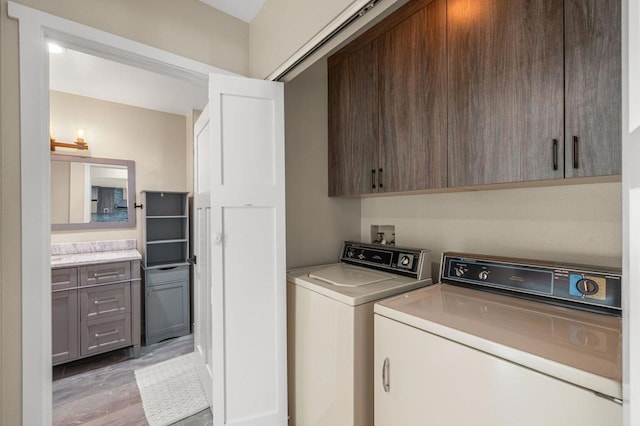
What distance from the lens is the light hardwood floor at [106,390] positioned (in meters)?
1.93

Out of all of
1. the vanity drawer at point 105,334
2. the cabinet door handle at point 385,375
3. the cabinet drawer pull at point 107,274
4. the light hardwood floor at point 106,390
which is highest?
the cabinet drawer pull at point 107,274

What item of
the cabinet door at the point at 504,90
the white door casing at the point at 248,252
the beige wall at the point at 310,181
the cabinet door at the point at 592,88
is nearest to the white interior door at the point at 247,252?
the white door casing at the point at 248,252

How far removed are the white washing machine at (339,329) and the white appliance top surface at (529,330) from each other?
0.17 meters

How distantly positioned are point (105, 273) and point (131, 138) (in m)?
1.56

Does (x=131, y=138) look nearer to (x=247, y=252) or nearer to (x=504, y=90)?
(x=247, y=252)

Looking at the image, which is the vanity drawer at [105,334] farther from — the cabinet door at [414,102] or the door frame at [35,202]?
the cabinet door at [414,102]

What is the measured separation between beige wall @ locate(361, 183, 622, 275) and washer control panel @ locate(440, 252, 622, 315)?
13 centimetres

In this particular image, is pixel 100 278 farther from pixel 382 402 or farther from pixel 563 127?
pixel 563 127

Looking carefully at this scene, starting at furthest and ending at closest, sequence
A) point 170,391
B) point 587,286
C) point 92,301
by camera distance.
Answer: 1. point 92,301
2. point 170,391
3. point 587,286

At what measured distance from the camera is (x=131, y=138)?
10.9ft

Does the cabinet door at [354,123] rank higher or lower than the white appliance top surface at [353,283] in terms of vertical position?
higher

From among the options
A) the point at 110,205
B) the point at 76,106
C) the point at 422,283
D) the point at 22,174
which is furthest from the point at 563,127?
the point at 76,106

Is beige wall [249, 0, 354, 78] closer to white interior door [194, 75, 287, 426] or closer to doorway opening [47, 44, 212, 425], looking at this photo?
white interior door [194, 75, 287, 426]

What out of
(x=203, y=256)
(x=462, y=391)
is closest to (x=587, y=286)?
(x=462, y=391)
